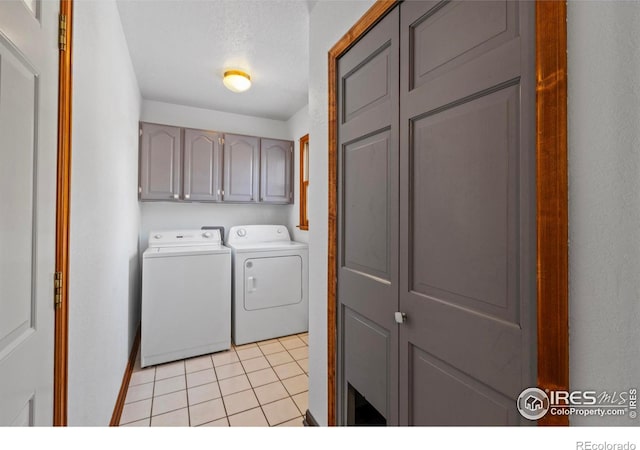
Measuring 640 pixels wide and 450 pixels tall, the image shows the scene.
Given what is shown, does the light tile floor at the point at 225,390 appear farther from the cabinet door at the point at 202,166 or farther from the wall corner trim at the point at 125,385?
the cabinet door at the point at 202,166

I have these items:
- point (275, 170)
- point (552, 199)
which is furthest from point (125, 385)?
point (552, 199)

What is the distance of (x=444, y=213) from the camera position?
0.93m

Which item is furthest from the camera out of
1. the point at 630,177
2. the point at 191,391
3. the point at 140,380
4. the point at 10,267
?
the point at 140,380

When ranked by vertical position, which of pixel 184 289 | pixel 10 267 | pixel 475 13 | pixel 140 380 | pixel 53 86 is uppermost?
pixel 475 13

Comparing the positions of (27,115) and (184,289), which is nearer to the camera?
(27,115)

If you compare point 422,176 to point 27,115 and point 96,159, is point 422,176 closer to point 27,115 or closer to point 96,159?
point 27,115

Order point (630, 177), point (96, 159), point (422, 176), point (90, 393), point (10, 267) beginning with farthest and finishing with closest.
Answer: point (96, 159), point (90, 393), point (422, 176), point (10, 267), point (630, 177)

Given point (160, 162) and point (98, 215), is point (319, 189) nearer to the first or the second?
point (98, 215)

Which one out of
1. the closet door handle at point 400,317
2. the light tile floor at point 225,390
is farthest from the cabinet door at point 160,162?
the closet door handle at point 400,317

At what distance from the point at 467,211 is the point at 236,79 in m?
2.45

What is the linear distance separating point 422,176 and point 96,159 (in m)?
1.53

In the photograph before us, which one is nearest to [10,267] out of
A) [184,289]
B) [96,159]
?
[96,159]

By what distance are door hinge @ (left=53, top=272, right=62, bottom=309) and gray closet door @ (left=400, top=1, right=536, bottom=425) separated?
118cm
